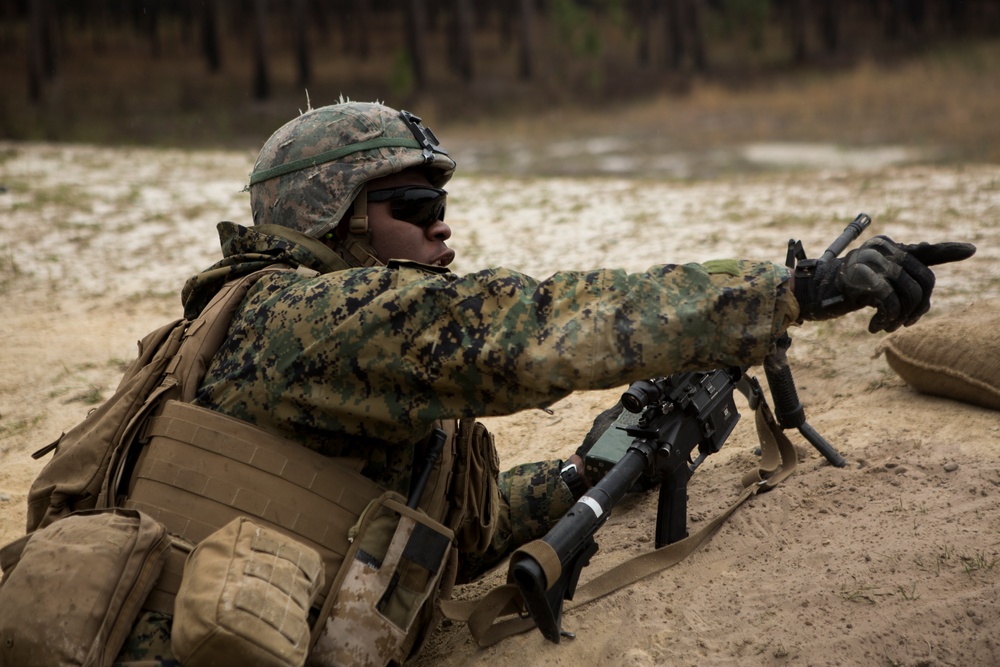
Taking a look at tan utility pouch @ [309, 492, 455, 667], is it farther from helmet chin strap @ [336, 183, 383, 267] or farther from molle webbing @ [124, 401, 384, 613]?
helmet chin strap @ [336, 183, 383, 267]

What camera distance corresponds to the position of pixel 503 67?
32.2 metres

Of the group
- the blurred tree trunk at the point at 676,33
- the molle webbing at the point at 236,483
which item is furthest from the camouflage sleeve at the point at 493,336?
the blurred tree trunk at the point at 676,33

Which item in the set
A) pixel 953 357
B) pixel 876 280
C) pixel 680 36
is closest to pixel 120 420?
pixel 876 280

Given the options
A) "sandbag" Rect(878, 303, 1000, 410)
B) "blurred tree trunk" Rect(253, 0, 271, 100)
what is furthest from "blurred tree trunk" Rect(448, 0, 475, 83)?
"sandbag" Rect(878, 303, 1000, 410)

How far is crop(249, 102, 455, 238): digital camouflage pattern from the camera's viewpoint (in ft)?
10.1

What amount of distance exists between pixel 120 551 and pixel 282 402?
525 mm

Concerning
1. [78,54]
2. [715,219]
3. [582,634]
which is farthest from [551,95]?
[582,634]

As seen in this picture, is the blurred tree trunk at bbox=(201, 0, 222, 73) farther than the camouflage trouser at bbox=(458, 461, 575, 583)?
Yes

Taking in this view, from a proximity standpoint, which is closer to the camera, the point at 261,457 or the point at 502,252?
the point at 261,457

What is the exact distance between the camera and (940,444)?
3699 millimetres

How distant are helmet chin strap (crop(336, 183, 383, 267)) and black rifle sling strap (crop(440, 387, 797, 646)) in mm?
1045

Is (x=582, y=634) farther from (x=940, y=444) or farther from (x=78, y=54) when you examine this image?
(x=78, y=54)

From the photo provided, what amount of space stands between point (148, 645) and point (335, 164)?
58.5 inches

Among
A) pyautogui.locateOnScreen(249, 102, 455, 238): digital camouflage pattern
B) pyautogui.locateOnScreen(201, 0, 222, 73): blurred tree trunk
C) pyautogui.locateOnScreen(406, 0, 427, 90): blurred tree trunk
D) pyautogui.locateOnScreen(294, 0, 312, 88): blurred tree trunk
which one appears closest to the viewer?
pyautogui.locateOnScreen(249, 102, 455, 238): digital camouflage pattern
